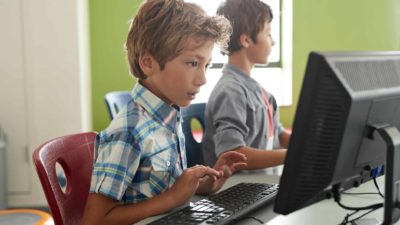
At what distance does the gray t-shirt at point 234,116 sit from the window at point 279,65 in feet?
5.45

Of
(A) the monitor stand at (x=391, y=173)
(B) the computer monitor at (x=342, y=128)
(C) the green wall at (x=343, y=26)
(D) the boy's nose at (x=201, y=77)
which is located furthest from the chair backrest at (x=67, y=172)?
(C) the green wall at (x=343, y=26)

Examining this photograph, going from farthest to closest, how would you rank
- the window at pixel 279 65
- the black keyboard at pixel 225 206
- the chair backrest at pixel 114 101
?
the window at pixel 279 65 → the chair backrest at pixel 114 101 → the black keyboard at pixel 225 206

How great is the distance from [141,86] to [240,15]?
688 mm

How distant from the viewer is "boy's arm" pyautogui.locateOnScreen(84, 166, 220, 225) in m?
1.03

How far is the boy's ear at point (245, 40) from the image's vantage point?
172cm

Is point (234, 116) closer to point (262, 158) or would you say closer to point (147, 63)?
point (262, 158)

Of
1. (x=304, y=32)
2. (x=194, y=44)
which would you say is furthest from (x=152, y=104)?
(x=304, y=32)

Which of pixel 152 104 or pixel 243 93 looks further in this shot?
pixel 243 93

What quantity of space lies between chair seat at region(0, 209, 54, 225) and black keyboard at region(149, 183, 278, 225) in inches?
41.1

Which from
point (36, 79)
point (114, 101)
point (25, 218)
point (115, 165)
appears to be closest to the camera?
point (115, 165)

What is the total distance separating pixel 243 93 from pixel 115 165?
0.70 m

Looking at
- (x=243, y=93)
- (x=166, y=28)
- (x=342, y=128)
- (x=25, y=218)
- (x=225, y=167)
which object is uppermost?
(x=166, y=28)

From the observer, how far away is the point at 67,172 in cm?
127

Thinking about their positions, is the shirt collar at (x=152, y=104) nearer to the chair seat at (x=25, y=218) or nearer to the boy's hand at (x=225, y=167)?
the boy's hand at (x=225, y=167)
